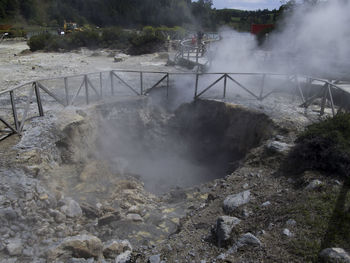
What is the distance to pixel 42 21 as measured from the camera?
4541 cm

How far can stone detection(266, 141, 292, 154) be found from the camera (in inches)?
205

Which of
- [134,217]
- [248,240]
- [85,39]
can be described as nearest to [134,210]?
[134,217]

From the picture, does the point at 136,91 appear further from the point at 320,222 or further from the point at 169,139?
the point at 320,222

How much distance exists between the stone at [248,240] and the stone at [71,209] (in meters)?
2.61

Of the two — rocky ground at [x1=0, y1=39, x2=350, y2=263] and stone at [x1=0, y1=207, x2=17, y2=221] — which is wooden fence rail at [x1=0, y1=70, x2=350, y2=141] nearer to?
rocky ground at [x1=0, y1=39, x2=350, y2=263]

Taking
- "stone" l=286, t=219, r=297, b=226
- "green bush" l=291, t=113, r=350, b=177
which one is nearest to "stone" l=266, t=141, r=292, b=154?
"green bush" l=291, t=113, r=350, b=177

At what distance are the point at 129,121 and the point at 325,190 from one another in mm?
5792

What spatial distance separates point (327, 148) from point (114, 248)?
11.2ft

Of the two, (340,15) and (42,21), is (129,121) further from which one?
(42,21)

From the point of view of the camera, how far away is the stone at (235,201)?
3.91m

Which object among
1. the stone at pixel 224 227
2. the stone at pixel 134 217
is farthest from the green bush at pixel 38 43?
the stone at pixel 224 227

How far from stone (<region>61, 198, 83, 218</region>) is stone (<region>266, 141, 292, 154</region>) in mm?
3598

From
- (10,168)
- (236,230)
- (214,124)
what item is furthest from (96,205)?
(214,124)

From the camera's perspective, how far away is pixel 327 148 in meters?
4.29
